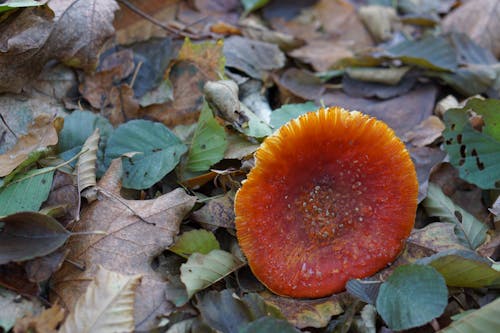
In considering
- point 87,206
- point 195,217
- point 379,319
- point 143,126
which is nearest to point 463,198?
point 379,319

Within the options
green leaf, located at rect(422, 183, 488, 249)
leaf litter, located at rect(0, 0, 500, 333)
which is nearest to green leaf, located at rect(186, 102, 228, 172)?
leaf litter, located at rect(0, 0, 500, 333)

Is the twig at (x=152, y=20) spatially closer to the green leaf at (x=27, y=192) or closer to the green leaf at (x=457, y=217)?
the green leaf at (x=27, y=192)

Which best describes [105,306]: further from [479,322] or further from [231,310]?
[479,322]

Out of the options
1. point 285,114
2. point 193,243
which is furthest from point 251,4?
point 193,243

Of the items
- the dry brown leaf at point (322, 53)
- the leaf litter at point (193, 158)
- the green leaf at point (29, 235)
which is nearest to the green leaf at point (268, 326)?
the leaf litter at point (193, 158)

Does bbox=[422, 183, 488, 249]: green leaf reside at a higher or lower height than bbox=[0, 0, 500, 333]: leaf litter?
lower

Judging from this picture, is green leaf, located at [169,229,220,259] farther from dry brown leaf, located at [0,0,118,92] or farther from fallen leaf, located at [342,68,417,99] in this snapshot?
fallen leaf, located at [342,68,417,99]
